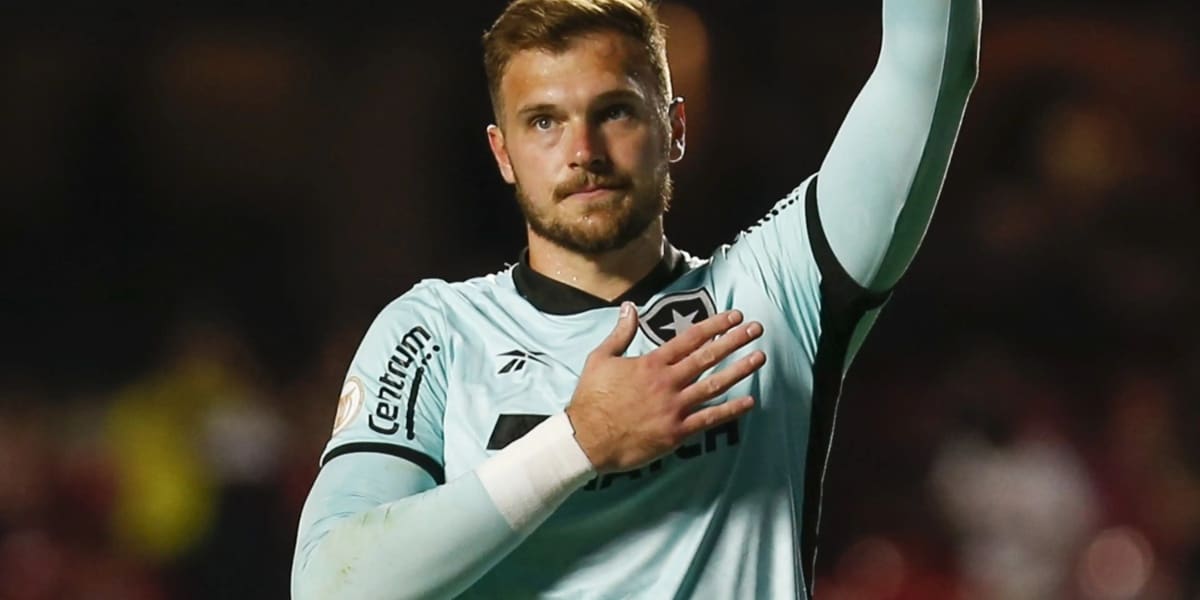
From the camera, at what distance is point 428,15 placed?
7.13 metres

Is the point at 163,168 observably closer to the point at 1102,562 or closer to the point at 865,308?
the point at 1102,562

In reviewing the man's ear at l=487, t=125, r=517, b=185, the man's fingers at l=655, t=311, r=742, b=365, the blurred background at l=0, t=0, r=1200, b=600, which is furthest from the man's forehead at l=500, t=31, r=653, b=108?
the blurred background at l=0, t=0, r=1200, b=600

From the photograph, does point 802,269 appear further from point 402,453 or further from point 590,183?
point 402,453

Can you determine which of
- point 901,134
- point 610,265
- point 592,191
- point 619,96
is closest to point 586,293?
point 610,265

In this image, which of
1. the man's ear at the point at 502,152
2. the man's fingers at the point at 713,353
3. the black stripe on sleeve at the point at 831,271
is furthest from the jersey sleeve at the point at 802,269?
the man's ear at the point at 502,152

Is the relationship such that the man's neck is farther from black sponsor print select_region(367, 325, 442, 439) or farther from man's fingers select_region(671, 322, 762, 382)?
man's fingers select_region(671, 322, 762, 382)

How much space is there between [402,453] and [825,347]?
58 cm

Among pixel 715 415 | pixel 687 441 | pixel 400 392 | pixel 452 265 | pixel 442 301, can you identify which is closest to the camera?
pixel 715 415

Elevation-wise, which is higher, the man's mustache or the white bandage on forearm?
the man's mustache

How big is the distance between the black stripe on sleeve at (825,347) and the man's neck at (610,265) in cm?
24

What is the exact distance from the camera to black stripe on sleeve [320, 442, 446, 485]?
2.30 m

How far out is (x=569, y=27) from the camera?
7.93 feet

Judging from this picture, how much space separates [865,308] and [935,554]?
12.0 ft

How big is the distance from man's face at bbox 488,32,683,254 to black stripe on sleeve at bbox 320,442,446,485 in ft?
1.18
